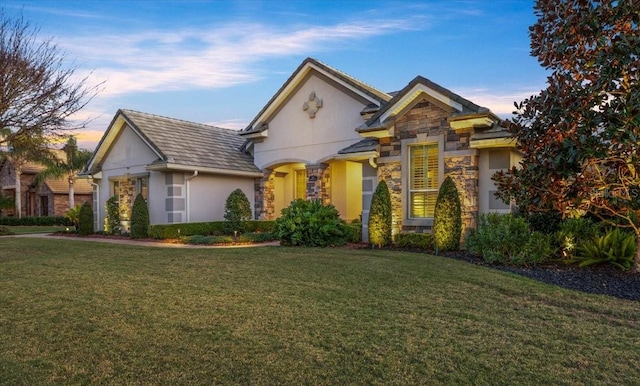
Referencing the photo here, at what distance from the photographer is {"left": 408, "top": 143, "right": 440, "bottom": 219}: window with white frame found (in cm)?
1178

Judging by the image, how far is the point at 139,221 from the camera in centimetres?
1595

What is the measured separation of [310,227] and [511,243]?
17.5ft

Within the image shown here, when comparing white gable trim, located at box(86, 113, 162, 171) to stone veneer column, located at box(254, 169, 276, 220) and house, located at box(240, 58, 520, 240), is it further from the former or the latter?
house, located at box(240, 58, 520, 240)

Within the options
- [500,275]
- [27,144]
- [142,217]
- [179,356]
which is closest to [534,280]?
[500,275]

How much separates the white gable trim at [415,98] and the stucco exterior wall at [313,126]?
131 inches

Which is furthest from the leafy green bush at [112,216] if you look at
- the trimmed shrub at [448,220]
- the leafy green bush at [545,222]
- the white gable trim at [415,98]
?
the leafy green bush at [545,222]

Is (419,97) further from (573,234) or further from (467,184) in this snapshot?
(573,234)

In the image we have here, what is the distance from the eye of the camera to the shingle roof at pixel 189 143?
16391 mm

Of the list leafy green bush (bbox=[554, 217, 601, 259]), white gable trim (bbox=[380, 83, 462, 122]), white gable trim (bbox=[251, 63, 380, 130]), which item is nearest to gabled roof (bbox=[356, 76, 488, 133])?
white gable trim (bbox=[380, 83, 462, 122])

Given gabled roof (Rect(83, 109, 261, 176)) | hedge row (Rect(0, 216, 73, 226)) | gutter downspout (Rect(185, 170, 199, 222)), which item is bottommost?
hedge row (Rect(0, 216, 73, 226))

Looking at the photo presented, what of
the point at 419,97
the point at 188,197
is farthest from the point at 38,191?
the point at 419,97

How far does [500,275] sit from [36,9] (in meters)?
16.1

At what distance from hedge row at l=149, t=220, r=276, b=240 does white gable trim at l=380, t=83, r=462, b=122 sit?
19.2 feet

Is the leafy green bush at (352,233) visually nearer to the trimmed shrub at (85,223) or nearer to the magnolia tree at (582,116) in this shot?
the magnolia tree at (582,116)
